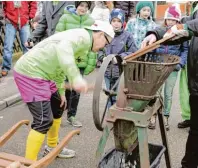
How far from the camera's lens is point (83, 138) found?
16.1 feet

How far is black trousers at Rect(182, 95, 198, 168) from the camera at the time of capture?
354 centimetres

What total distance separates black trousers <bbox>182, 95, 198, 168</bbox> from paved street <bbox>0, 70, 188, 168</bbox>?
0.45 metres

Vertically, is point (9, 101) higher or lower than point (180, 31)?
lower

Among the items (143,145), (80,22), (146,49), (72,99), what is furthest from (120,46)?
(143,145)

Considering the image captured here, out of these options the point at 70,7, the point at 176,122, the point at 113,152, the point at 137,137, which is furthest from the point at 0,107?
the point at 137,137

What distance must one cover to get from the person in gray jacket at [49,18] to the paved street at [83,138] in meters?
1.22

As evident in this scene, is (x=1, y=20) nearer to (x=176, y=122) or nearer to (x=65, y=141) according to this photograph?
(x=176, y=122)

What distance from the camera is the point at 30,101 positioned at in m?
3.46

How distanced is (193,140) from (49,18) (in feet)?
9.21

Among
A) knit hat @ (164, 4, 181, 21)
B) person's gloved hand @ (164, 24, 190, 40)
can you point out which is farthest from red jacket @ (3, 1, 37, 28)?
person's gloved hand @ (164, 24, 190, 40)

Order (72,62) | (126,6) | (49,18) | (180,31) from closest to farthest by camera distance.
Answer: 1. (180,31)
2. (72,62)
3. (49,18)
4. (126,6)

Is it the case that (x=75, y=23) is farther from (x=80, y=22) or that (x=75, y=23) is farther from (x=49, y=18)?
(x=49, y=18)

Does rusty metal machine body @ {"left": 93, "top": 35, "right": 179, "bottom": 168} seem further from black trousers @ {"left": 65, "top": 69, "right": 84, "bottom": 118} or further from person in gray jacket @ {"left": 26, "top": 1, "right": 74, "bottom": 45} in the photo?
person in gray jacket @ {"left": 26, "top": 1, "right": 74, "bottom": 45}

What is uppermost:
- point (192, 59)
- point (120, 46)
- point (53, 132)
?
point (192, 59)
